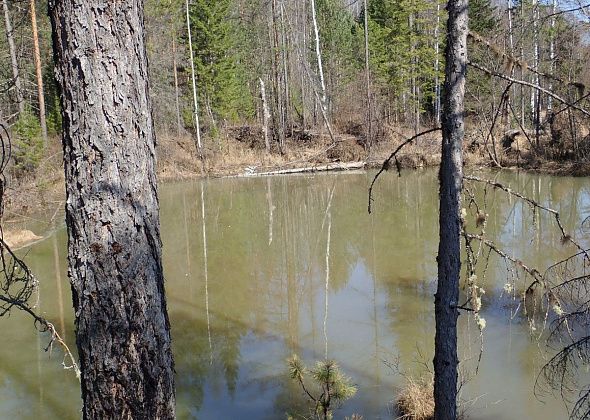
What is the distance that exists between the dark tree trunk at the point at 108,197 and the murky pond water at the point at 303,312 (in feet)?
12.6

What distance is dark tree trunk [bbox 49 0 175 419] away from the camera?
6.39 feet

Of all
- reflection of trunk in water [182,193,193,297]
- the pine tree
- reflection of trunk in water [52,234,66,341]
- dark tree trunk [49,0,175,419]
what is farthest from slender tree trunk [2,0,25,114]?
the pine tree

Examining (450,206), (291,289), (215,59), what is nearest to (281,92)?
(215,59)

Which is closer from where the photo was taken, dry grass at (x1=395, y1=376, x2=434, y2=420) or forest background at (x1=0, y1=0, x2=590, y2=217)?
dry grass at (x1=395, y1=376, x2=434, y2=420)

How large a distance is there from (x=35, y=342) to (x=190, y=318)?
2150mm

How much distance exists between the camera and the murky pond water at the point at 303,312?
604 cm

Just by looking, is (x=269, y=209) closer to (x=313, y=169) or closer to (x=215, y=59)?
(x=313, y=169)

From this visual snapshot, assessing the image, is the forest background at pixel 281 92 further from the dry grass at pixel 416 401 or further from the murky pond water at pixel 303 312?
the dry grass at pixel 416 401

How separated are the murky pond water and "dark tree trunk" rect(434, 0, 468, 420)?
1.74m

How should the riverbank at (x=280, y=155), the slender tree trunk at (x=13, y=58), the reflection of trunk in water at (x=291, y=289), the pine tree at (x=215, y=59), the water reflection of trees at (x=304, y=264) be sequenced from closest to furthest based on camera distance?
the slender tree trunk at (x=13, y=58)
the water reflection of trees at (x=304, y=264)
the reflection of trunk in water at (x=291, y=289)
the riverbank at (x=280, y=155)
the pine tree at (x=215, y=59)

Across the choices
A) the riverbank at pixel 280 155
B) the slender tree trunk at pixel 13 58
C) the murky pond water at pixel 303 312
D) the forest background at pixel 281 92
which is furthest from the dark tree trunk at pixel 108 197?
the forest background at pixel 281 92

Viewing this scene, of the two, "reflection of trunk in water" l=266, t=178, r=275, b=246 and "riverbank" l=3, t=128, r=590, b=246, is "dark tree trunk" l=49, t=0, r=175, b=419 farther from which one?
"riverbank" l=3, t=128, r=590, b=246

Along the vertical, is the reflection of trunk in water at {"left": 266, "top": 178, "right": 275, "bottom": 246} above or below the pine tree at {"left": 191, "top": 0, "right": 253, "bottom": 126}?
below

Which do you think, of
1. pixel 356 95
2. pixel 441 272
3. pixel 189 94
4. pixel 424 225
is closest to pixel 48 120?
pixel 189 94
